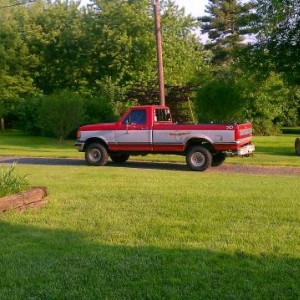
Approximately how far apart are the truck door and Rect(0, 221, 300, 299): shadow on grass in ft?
37.6

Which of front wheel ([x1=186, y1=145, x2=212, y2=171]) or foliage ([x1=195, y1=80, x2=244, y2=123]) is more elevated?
foliage ([x1=195, y1=80, x2=244, y2=123])

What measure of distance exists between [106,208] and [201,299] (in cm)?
421

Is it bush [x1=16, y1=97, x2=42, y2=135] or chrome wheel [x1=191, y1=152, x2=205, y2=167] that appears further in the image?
bush [x1=16, y1=97, x2=42, y2=135]

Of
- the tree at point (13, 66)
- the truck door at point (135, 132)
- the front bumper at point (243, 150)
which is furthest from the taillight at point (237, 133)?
the tree at point (13, 66)

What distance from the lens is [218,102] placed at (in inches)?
1157

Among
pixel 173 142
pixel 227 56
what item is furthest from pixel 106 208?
pixel 227 56

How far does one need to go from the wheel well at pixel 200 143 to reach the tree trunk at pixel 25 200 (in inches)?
333

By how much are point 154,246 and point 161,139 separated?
11.4 metres

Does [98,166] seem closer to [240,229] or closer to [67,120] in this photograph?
[240,229]

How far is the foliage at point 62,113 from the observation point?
3084cm

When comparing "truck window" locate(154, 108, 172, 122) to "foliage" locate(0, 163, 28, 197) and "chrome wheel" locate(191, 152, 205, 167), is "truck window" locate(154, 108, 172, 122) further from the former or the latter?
"foliage" locate(0, 163, 28, 197)

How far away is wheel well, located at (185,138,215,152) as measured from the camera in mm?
16844

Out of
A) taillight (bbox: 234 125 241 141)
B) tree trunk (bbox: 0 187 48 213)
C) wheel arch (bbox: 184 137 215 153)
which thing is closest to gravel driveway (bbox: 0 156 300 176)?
wheel arch (bbox: 184 137 215 153)

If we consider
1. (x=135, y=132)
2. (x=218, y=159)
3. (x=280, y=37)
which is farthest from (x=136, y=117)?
(x=280, y=37)
